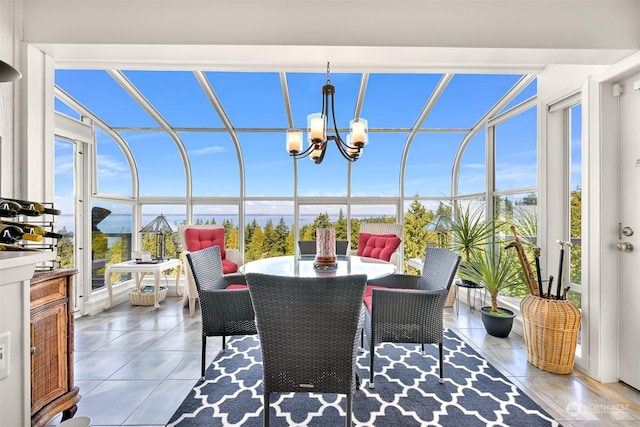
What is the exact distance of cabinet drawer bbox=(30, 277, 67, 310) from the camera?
154 centimetres

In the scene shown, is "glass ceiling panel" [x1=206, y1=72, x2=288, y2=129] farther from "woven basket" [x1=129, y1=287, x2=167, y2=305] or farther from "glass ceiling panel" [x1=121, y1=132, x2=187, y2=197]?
"woven basket" [x1=129, y1=287, x2=167, y2=305]

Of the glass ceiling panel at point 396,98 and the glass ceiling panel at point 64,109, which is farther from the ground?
the glass ceiling panel at point 396,98

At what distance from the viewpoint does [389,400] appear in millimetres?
1997

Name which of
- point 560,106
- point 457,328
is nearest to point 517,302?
point 457,328

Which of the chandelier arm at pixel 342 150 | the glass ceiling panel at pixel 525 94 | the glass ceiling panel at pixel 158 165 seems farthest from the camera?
the glass ceiling panel at pixel 158 165

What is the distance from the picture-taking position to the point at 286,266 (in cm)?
255

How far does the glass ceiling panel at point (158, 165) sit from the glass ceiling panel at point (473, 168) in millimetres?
4613

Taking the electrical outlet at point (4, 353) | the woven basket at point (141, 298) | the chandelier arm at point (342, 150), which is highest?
the chandelier arm at point (342, 150)

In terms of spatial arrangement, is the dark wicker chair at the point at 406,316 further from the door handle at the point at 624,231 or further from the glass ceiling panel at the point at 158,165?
the glass ceiling panel at the point at 158,165

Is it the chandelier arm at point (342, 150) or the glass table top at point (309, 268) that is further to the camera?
the chandelier arm at point (342, 150)

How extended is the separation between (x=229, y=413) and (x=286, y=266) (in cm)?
111

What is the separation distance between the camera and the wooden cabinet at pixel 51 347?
1.53 m

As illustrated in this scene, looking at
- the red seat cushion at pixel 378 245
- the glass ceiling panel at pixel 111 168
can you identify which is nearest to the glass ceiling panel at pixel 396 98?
the red seat cushion at pixel 378 245

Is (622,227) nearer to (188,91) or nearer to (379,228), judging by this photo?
(379,228)
